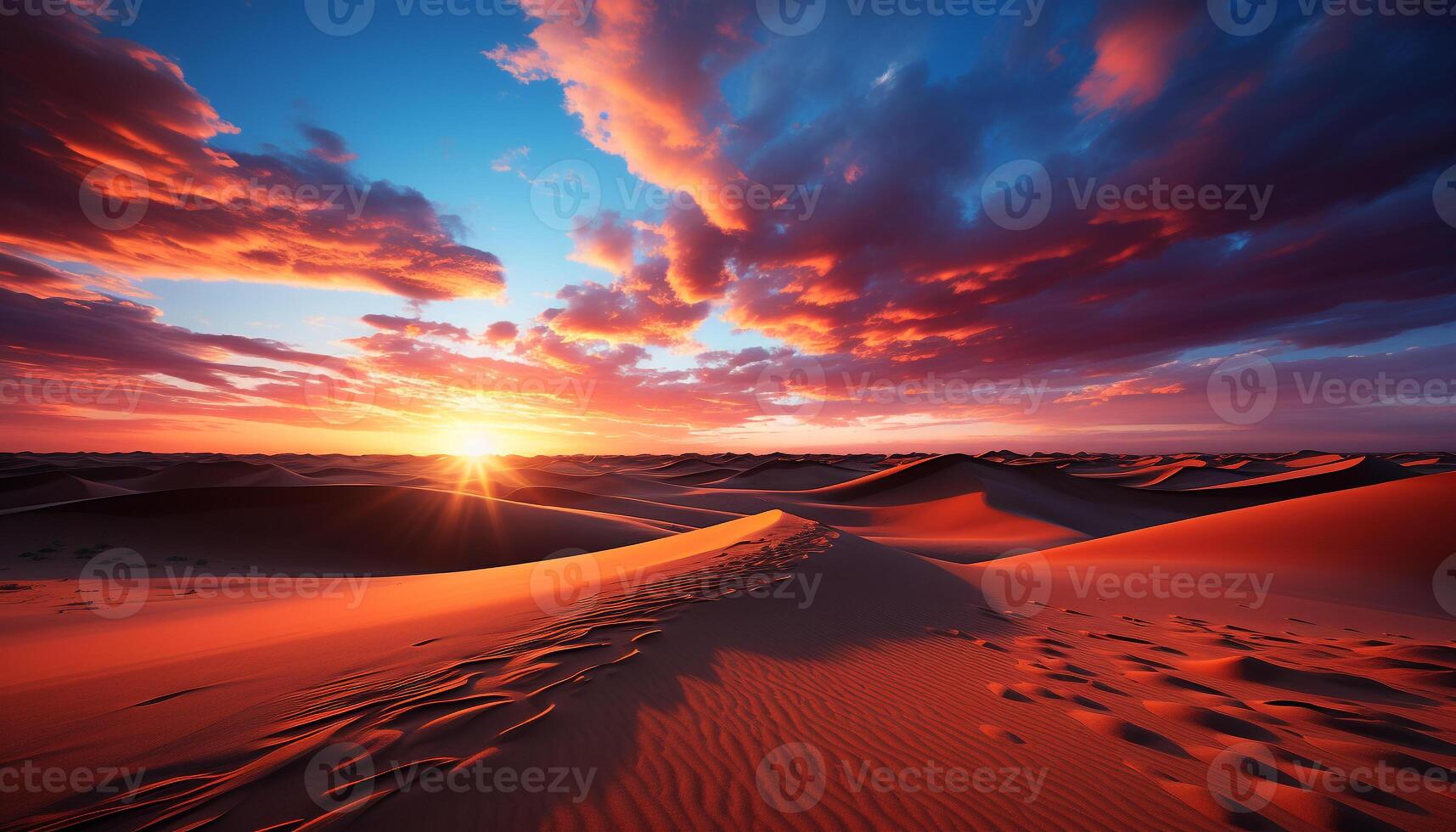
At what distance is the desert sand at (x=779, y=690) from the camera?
6.91 ft

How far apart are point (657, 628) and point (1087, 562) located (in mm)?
9995

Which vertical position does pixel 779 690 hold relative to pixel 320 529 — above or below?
below

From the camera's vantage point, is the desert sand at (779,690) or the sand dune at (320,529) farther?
the sand dune at (320,529)

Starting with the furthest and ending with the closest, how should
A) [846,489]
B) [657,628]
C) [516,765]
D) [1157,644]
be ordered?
[846,489] → [1157,644] → [657,628] → [516,765]

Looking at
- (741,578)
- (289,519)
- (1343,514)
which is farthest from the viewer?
(289,519)

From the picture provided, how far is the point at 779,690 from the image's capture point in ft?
10.5

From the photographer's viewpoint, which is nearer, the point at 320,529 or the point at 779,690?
the point at 779,690

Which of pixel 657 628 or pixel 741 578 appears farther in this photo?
pixel 741 578

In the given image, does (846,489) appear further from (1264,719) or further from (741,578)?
(1264,719)

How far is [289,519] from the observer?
1534 cm

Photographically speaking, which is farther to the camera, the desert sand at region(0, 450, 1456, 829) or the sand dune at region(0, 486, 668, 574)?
the sand dune at region(0, 486, 668, 574)

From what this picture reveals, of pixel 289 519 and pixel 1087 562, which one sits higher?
pixel 289 519

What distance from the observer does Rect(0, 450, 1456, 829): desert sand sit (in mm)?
2107

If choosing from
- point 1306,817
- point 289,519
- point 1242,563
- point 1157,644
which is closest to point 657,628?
point 1306,817
